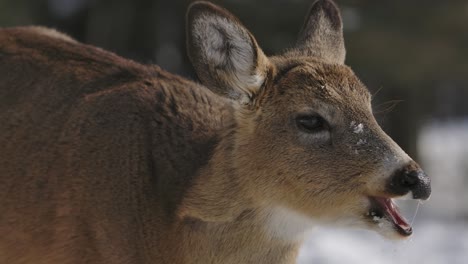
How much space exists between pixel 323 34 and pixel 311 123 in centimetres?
117

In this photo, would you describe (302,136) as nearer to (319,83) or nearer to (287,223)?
(319,83)

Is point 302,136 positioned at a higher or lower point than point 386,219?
higher

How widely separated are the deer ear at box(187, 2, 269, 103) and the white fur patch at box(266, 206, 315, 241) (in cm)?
76

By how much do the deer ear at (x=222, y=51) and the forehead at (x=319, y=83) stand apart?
140 mm

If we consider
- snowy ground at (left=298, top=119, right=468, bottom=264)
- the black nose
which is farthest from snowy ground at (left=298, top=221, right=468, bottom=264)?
the black nose

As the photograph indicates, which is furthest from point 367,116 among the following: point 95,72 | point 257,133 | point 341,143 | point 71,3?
point 71,3

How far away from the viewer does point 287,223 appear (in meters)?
6.02

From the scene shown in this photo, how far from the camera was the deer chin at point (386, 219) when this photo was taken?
5.75 metres

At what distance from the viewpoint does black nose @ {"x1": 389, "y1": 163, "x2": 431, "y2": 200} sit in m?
5.55

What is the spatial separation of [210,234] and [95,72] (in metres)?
1.53

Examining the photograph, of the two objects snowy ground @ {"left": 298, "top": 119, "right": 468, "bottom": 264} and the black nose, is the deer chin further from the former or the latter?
the black nose

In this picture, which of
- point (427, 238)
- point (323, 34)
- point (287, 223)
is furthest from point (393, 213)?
point (427, 238)

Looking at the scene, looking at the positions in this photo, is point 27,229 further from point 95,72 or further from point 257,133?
point 257,133

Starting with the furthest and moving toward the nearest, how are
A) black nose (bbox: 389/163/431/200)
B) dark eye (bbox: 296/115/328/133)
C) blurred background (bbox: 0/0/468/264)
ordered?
1. blurred background (bbox: 0/0/468/264)
2. dark eye (bbox: 296/115/328/133)
3. black nose (bbox: 389/163/431/200)
